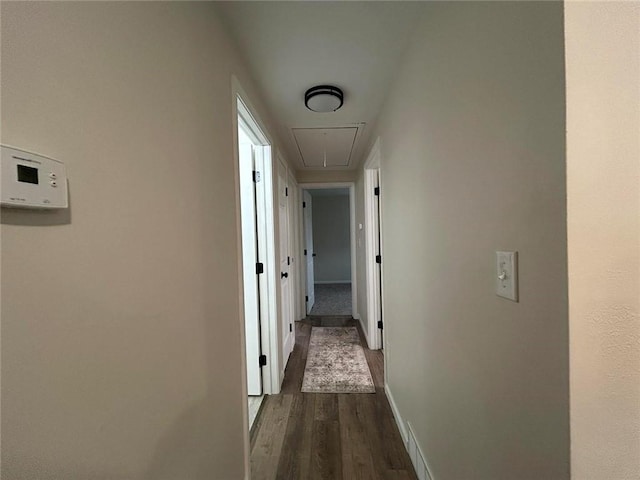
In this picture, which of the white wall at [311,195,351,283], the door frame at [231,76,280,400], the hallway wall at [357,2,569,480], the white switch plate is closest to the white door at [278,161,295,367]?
the door frame at [231,76,280,400]

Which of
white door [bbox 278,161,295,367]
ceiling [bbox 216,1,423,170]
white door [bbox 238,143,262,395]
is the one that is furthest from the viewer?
white door [bbox 278,161,295,367]

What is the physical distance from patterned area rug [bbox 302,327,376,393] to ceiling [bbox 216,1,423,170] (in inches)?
93.6

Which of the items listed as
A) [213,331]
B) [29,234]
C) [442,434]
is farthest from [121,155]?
[442,434]

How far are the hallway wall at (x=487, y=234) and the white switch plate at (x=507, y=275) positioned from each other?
2 centimetres

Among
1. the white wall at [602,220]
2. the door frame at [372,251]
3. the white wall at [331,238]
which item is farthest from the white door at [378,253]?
the white wall at [331,238]

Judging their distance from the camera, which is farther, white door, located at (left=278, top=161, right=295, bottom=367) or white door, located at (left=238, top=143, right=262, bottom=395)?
white door, located at (left=278, top=161, right=295, bottom=367)

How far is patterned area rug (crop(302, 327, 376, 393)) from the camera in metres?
2.38

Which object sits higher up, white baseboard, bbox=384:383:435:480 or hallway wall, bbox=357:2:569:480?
hallway wall, bbox=357:2:569:480

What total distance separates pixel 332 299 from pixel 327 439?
3.86 metres

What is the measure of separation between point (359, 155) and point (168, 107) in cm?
276

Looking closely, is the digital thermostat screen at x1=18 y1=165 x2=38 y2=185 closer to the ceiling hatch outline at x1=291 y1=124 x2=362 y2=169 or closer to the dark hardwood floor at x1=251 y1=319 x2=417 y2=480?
the dark hardwood floor at x1=251 y1=319 x2=417 y2=480

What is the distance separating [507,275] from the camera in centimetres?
70

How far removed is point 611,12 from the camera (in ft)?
1.76

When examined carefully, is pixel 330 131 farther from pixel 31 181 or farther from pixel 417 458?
pixel 417 458
